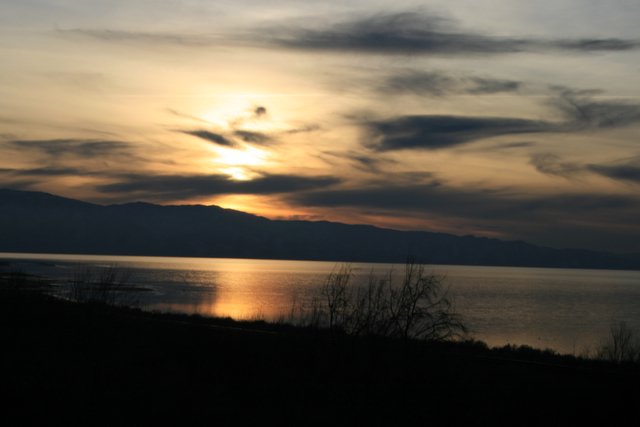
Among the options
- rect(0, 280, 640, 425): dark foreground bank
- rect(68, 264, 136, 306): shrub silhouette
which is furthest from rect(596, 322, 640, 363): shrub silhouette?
rect(68, 264, 136, 306): shrub silhouette

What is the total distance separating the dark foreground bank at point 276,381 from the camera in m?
14.6

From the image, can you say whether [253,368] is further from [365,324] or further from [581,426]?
[581,426]

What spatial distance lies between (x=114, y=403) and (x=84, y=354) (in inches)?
229

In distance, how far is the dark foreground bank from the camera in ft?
48.0

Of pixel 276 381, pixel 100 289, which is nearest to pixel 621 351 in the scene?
pixel 276 381

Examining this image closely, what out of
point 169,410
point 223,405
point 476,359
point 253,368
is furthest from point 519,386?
point 169,410

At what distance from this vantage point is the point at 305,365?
20.0 m

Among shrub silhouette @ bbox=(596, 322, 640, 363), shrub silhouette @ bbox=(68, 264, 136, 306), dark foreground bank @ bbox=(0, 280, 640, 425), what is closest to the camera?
dark foreground bank @ bbox=(0, 280, 640, 425)

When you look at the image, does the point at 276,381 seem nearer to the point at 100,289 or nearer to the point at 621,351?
the point at 100,289

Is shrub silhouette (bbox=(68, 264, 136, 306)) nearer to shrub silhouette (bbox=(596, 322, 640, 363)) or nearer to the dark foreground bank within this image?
the dark foreground bank

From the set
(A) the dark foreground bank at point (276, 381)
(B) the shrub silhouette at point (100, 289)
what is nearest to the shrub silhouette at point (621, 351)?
(A) the dark foreground bank at point (276, 381)

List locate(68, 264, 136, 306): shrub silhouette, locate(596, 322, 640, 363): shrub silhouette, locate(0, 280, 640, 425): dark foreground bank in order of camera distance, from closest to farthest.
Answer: locate(0, 280, 640, 425): dark foreground bank < locate(596, 322, 640, 363): shrub silhouette < locate(68, 264, 136, 306): shrub silhouette

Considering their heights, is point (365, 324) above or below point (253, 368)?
above

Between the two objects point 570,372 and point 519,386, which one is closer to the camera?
point 519,386
